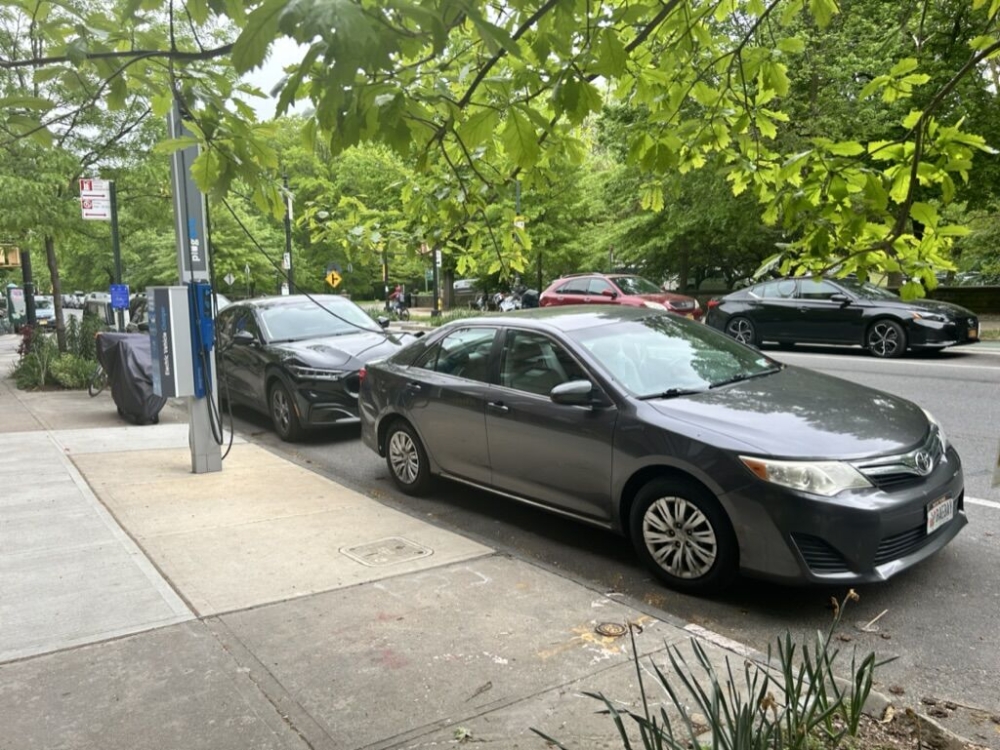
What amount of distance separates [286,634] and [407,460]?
2.83m

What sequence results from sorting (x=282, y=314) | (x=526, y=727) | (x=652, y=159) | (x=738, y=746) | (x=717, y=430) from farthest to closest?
(x=282, y=314), (x=717, y=430), (x=652, y=159), (x=526, y=727), (x=738, y=746)

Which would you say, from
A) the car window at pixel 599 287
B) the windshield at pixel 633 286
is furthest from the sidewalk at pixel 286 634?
the windshield at pixel 633 286

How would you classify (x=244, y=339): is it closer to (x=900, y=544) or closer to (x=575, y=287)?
(x=900, y=544)

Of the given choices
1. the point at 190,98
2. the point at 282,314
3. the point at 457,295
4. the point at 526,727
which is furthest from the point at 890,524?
the point at 457,295

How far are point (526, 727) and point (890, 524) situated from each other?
7.03ft

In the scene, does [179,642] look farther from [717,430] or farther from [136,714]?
[717,430]

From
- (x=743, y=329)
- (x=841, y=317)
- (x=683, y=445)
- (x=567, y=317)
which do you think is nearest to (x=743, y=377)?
(x=683, y=445)

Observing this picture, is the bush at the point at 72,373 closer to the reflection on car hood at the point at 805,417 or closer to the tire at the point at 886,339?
the reflection on car hood at the point at 805,417

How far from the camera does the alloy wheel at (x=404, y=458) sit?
21.3 feet

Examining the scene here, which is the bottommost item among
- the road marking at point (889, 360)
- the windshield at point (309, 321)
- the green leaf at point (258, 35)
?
the road marking at point (889, 360)

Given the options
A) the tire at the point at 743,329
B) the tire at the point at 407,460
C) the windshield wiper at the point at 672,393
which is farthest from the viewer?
the tire at the point at 743,329

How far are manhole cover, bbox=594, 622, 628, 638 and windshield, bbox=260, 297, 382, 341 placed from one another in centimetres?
629

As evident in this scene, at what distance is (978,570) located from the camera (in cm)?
454

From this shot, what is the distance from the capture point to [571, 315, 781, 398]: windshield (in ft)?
16.4
